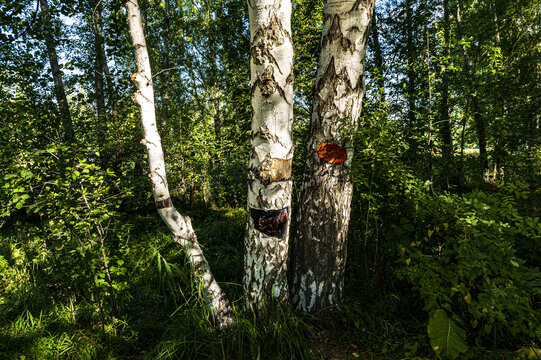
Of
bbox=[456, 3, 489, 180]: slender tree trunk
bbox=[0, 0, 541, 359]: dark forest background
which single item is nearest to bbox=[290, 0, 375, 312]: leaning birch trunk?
bbox=[0, 0, 541, 359]: dark forest background

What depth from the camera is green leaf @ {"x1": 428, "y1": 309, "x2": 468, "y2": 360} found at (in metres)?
1.43

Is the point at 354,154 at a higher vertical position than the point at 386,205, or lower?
higher

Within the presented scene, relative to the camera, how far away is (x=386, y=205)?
2.00 meters

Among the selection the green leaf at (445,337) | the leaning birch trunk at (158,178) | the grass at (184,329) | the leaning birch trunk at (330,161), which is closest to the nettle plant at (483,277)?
the green leaf at (445,337)

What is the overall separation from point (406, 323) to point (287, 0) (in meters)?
2.63

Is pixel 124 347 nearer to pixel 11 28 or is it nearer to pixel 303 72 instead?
pixel 11 28

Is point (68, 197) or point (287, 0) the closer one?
point (287, 0)

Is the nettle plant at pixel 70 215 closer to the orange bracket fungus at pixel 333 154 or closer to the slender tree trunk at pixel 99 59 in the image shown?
the slender tree trunk at pixel 99 59

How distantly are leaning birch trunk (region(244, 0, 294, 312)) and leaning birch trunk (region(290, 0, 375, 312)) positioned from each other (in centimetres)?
26

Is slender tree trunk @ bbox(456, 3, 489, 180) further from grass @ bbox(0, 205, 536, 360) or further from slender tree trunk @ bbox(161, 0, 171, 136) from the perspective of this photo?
slender tree trunk @ bbox(161, 0, 171, 136)

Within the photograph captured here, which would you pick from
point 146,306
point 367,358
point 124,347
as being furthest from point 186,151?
point 367,358

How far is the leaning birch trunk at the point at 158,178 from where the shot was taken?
166 centimetres

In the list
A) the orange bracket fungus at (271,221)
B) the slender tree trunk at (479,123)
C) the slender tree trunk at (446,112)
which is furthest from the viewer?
the slender tree trunk at (479,123)

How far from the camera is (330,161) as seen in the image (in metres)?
1.80
